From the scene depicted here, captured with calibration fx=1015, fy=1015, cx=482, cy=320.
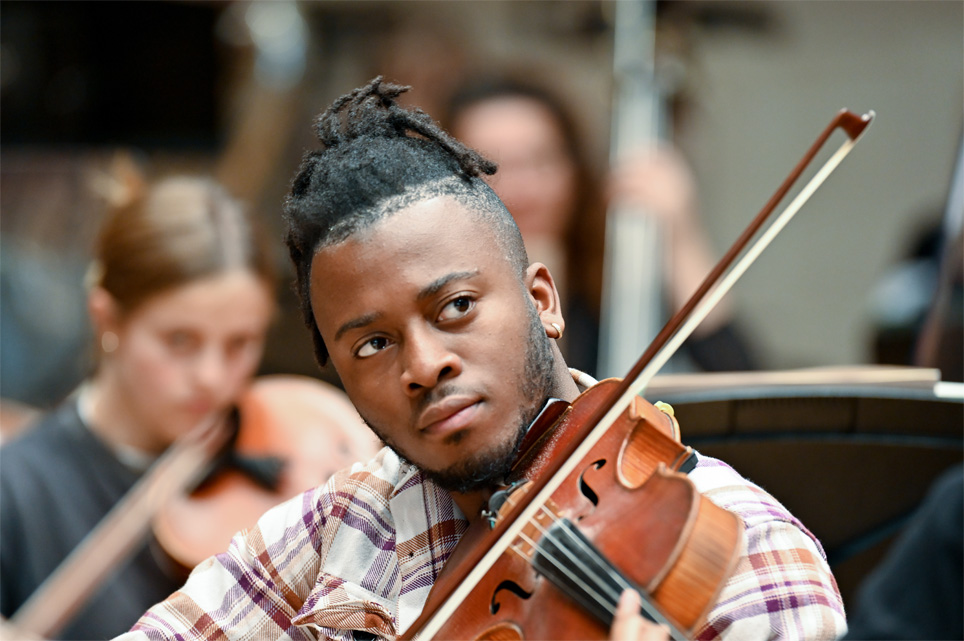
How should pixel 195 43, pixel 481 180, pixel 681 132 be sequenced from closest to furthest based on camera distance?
pixel 481 180, pixel 681 132, pixel 195 43

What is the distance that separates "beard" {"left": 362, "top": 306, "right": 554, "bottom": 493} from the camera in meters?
0.64

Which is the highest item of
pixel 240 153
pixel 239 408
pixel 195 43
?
pixel 195 43

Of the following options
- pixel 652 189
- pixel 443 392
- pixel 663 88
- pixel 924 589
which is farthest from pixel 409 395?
pixel 663 88

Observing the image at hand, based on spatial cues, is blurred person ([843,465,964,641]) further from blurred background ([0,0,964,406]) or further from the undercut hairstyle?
blurred background ([0,0,964,406])

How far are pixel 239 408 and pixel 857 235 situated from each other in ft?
6.51

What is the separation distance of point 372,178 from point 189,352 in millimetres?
801

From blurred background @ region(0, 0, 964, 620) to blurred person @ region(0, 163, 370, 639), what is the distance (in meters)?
0.97

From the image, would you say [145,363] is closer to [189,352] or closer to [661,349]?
[189,352]

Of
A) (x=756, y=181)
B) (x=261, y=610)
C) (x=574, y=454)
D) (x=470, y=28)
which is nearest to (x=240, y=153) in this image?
(x=470, y=28)

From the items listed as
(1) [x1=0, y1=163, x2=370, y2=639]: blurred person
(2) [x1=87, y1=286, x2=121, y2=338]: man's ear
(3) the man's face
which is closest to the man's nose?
(3) the man's face

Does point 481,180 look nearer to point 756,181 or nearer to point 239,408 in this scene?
point 239,408

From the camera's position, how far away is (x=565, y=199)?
5.77 ft

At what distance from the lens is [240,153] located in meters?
2.66

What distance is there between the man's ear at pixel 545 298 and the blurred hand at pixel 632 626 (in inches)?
8.5
